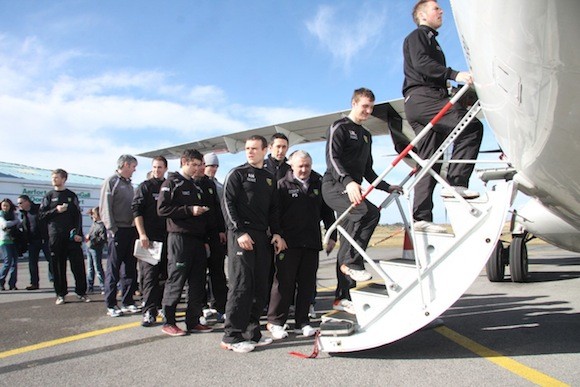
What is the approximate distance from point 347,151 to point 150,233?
8.37ft

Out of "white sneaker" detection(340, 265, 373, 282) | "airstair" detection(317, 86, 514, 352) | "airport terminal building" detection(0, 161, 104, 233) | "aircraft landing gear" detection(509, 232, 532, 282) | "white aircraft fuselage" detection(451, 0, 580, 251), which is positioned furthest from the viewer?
"airport terminal building" detection(0, 161, 104, 233)

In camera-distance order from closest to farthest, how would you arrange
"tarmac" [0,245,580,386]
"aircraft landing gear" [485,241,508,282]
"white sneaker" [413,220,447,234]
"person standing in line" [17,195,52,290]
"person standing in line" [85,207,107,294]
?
1. "tarmac" [0,245,580,386]
2. "white sneaker" [413,220,447,234]
3. "aircraft landing gear" [485,241,508,282]
4. "person standing in line" [85,207,107,294]
5. "person standing in line" [17,195,52,290]

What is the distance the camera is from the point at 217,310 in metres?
4.80

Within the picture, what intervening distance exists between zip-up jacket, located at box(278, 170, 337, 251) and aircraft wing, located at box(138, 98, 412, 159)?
7.02 m

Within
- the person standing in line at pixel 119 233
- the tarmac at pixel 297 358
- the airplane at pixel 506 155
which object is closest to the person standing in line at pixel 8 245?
the tarmac at pixel 297 358

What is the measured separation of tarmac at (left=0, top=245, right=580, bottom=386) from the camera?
284 cm

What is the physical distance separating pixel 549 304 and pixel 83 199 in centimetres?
1598

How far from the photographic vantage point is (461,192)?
3.28m

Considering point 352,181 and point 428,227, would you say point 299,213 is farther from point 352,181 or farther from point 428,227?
point 428,227

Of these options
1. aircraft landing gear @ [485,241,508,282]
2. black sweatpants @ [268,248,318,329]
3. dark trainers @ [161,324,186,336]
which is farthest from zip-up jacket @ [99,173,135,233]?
aircraft landing gear @ [485,241,508,282]

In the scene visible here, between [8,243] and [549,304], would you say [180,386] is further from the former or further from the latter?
[8,243]

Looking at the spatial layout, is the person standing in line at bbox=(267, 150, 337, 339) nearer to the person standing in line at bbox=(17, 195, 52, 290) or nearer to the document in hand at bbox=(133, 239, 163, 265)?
the document in hand at bbox=(133, 239, 163, 265)

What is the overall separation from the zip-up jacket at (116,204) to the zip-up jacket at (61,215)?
1163 mm

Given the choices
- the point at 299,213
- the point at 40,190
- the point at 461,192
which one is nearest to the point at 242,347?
the point at 299,213
